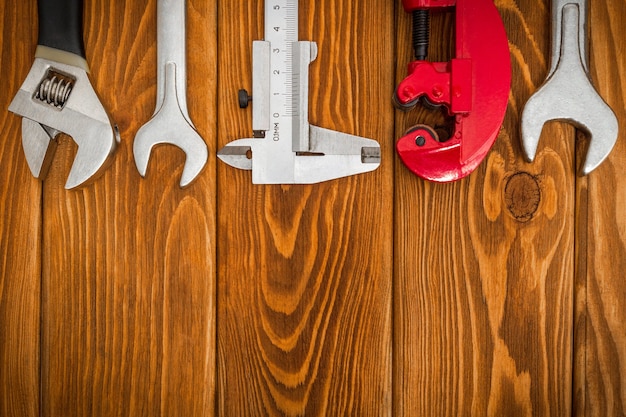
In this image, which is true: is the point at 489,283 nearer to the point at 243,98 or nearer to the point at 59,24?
the point at 243,98

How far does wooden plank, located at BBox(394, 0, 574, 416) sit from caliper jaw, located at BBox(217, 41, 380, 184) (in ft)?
0.30

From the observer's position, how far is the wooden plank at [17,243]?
79 cm

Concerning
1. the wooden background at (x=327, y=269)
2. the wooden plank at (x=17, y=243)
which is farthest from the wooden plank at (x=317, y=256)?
the wooden plank at (x=17, y=243)

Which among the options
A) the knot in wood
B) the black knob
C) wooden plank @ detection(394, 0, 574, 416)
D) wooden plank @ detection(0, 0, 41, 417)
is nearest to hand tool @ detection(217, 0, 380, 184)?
the black knob

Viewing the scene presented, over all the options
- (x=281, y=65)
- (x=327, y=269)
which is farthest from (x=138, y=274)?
(x=281, y=65)

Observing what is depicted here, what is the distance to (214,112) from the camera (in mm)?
788

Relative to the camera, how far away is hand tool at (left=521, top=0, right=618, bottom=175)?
75 cm

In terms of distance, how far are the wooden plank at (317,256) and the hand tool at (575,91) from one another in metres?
0.26

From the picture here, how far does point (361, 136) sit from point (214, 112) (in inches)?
9.7

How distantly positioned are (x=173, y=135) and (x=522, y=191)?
1.90ft

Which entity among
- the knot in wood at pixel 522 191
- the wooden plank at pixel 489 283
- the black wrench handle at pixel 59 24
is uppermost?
the black wrench handle at pixel 59 24

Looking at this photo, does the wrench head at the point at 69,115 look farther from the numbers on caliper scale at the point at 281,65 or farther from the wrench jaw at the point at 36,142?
the numbers on caliper scale at the point at 281,65

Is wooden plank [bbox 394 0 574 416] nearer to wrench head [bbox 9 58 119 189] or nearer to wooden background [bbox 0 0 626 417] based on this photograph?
wooden background [bbox 0 0 626 417]

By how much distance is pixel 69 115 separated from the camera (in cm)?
75
